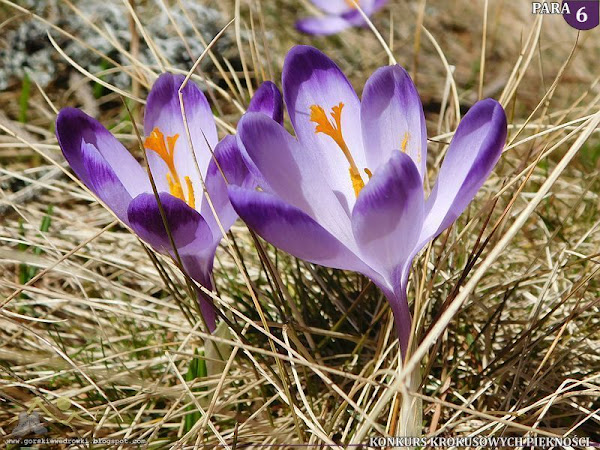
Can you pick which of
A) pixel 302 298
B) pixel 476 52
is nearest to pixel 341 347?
pixel 302 298

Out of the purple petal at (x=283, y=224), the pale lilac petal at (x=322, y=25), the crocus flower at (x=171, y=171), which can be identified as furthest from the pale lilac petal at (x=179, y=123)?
the pale lilac petal at (x=322, y=25)

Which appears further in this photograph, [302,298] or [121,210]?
[302,298]

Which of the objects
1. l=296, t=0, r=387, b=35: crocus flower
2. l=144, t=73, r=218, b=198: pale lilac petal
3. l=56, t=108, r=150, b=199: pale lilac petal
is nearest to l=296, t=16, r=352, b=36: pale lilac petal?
l=296, t=0, r=387, b=35: crocus flower

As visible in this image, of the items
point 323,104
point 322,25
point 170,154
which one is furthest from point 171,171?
point 322,25

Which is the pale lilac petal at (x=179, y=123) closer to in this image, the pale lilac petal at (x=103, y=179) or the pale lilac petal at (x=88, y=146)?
the pale lilac petal at (x=88, y=146)

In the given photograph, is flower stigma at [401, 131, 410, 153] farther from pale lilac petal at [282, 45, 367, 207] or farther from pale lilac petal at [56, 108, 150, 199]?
pale lilac petal at [56, 108, 150, 199]

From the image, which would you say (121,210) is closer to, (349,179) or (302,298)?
(349,179)

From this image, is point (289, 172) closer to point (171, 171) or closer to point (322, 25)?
point (171, 171)
